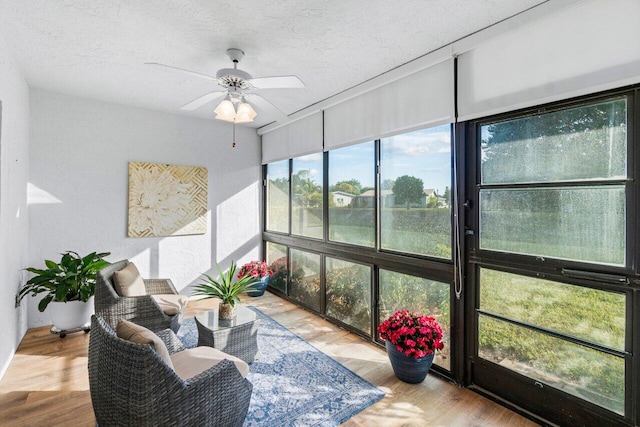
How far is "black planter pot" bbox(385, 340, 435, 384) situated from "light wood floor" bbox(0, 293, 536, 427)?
6 centimetres

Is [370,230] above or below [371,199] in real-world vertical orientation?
below

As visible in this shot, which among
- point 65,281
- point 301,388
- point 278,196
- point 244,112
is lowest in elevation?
point 301,388

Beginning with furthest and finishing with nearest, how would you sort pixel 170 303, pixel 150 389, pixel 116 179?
pixel 116 179, pixel 170 303, pixel 150 389

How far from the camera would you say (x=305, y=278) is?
438cm

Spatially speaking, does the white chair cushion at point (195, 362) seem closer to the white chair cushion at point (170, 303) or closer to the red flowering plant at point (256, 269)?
the white chair cushion at point (170, 303)

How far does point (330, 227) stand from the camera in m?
3.93

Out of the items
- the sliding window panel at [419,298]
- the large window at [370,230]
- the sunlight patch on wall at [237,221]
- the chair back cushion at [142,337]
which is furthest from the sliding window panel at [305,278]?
the chair back cushion at [142,337]

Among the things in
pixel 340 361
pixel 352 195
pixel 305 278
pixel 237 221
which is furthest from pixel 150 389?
pixel 237 221

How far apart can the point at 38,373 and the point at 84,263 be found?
107cm

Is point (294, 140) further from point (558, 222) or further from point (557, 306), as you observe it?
point (557, 306)

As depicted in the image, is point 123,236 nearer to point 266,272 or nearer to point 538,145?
point 266,272

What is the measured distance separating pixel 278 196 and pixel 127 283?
2.60m

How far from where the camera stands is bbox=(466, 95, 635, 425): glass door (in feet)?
6.01

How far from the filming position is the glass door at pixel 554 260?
1831 millimetres
